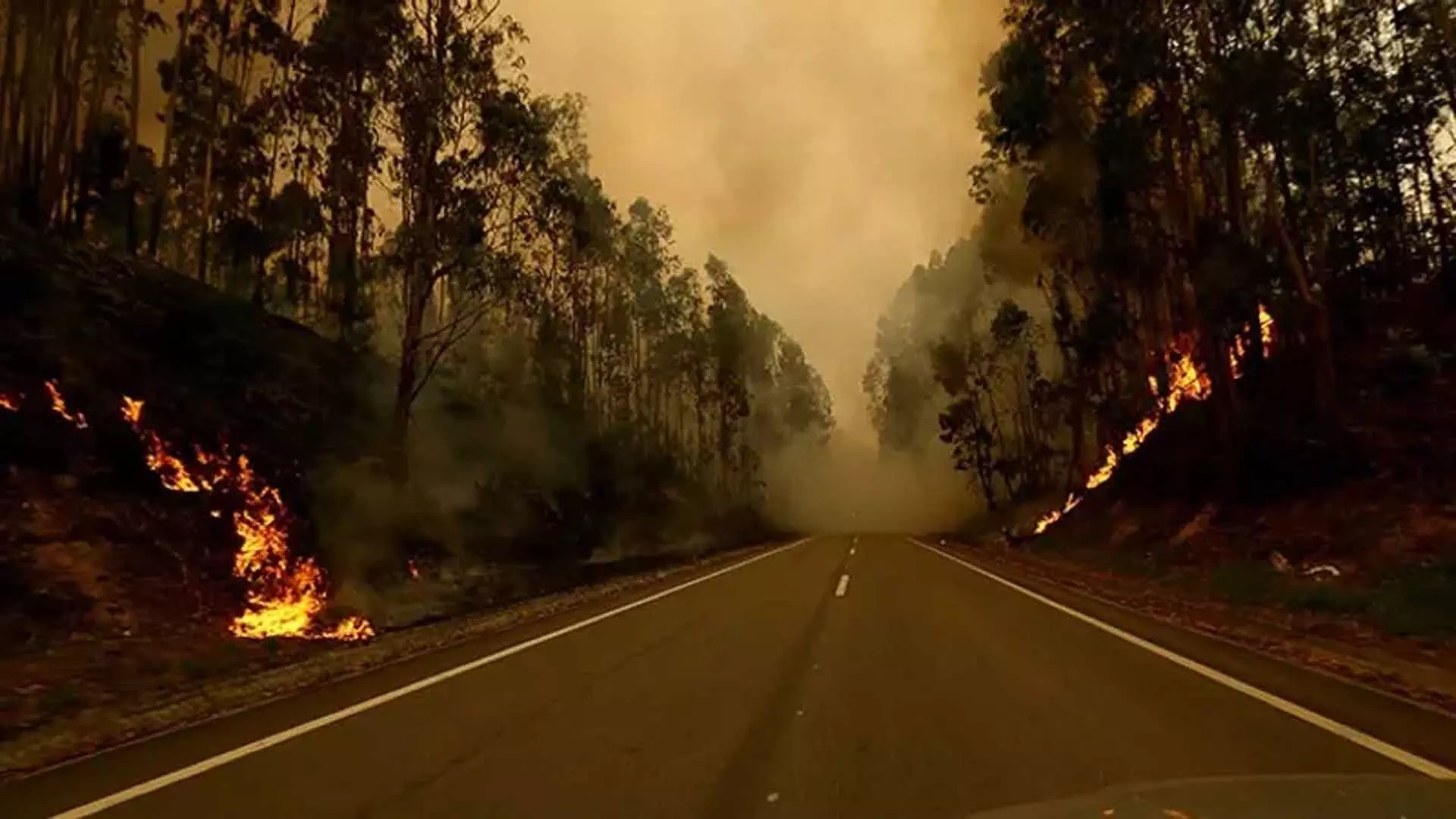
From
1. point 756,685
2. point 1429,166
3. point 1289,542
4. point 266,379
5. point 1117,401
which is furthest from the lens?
point 1117,401

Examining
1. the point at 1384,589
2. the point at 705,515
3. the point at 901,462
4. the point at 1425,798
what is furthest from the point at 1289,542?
the point at 901,462

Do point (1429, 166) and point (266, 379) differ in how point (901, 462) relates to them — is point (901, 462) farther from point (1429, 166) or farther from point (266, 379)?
point (266, 379)

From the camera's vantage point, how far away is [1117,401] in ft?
127

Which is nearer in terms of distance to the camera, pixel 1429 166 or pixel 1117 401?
pixel 1429 166

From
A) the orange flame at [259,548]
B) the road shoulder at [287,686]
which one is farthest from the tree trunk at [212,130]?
the road shoulder at [287,686]

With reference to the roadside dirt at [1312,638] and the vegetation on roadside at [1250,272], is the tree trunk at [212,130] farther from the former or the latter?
the roadside dirt at [1312,638]

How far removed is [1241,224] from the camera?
21906mm

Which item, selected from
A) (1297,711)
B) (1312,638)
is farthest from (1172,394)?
(1297,711)

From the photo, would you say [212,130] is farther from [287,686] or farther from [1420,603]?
[1420,603]

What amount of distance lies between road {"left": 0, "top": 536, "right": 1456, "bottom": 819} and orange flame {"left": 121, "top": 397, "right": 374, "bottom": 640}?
6.25 m

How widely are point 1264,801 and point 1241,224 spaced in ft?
68.0

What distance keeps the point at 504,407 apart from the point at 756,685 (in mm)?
36786

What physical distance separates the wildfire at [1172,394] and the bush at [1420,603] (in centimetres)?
1609

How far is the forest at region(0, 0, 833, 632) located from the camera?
22.9 meters
